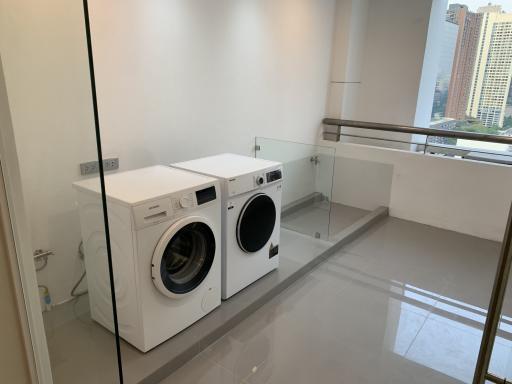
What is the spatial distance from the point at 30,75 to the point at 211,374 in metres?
1.64

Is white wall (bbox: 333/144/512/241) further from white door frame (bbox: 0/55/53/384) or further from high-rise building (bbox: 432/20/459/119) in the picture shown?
white door frame (bbox: 0/55/53/384)

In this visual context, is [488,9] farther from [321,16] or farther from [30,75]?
[30,75]

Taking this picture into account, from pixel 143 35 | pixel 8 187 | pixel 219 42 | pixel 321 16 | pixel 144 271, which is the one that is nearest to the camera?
pixel 8 187

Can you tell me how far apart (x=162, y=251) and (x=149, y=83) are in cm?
125

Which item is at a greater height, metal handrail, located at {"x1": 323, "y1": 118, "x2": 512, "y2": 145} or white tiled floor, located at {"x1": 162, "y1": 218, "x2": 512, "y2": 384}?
metal handrail, located at {"x1": 323, "y1": 118, "x2": 512, "y2": 145}

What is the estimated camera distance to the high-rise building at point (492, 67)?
4.21 metres

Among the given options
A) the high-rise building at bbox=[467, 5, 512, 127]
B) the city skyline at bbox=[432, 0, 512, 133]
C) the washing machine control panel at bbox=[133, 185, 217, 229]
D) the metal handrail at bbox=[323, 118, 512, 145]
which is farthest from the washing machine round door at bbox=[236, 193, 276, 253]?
the high-rise building at bbox=[467, 5, 512, 127]

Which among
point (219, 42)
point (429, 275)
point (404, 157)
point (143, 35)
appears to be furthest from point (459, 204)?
point (143, 35)

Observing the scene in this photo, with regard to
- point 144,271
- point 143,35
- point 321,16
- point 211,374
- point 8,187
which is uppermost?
point 321,16

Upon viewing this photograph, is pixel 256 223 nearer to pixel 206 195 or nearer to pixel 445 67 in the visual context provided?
pixel 206 195

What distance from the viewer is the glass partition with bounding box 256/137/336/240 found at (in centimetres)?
362

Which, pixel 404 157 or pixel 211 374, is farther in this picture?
pixel 404 157

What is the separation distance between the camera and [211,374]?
2045 millimetres

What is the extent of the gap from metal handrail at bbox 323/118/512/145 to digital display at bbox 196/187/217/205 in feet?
9.34
